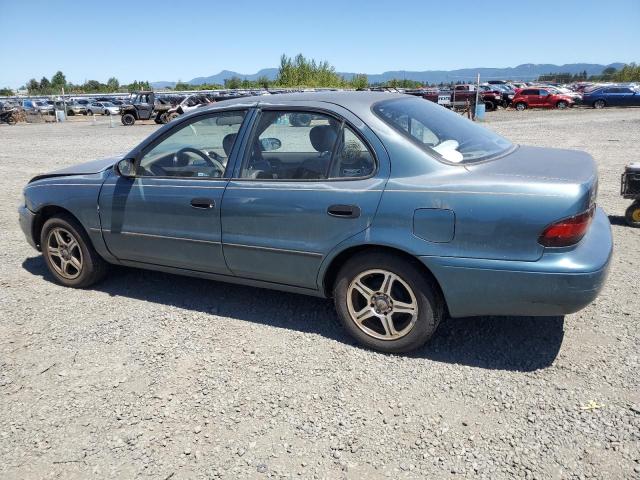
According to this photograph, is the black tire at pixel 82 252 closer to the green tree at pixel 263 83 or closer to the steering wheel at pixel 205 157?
the steering wheel at pixel 205 157

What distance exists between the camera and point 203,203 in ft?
12.3

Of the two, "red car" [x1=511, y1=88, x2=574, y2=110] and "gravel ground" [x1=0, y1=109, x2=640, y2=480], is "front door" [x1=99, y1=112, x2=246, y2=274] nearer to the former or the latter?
"gravel ground" [x1=0, y1=109, x2=640, y2=480]

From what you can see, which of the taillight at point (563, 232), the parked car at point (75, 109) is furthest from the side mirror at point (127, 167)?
the parked car at point (75, 109)

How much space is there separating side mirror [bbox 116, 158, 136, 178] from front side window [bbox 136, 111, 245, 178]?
53mm

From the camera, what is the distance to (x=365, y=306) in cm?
342

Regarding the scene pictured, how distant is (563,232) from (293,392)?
178 cm

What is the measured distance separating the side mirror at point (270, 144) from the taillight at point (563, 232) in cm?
196

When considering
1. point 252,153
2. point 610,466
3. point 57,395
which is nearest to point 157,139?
point 252,153

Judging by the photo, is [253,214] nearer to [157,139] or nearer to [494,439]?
[157,139]

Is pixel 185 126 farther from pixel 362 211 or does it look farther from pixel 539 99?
pixel 539 99

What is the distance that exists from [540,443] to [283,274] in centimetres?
189

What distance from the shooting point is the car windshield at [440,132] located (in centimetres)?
330

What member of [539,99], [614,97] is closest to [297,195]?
[539,99]

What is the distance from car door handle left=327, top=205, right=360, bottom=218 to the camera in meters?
3.22
